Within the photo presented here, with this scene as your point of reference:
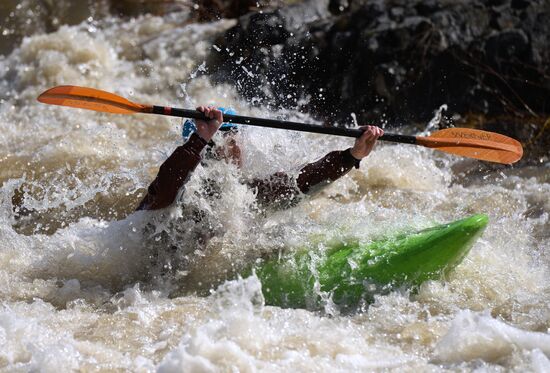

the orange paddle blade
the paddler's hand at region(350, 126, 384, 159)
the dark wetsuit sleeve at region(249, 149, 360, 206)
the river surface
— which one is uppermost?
the paddler's hand at region(350, 126, 384, 159)

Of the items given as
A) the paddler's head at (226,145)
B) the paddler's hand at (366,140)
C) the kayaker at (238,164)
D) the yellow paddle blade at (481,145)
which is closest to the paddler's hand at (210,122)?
the kayaker at (238,164)

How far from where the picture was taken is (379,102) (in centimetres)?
645

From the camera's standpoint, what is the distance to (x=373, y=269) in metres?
3.53

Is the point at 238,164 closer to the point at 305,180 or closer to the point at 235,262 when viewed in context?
the point at 305,180

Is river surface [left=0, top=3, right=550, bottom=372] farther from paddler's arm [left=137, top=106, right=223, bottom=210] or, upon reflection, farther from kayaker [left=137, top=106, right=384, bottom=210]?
paddler's arm [left=137, top=106, right=223, bottom=210]

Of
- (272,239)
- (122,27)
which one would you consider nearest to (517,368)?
(272,239)

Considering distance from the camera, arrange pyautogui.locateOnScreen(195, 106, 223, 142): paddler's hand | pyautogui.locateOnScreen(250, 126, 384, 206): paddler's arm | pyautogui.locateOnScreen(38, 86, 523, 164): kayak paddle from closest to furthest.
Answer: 1. pyautogui.locateOnScreen(195, 106, 223, 142): paddler's hand
2. pyautogui.locateOnScreen(250, 126, 384, 206): paddler's arm
3. pyautogui.locateOnScreen(38, 86, 523, 164): kayak paddle

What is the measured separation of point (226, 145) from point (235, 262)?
0.60m

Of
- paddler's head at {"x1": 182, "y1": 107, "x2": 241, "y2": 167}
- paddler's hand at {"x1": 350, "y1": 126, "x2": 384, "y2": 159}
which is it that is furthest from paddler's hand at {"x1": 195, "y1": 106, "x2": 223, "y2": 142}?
paddler's hand at {"x1": 350, "y1": 126, "x2": 384, "y2": 159}

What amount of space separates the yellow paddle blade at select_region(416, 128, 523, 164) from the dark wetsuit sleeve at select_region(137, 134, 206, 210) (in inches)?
53.5

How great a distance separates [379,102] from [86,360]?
13.5 ft

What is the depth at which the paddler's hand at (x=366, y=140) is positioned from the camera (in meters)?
3.61

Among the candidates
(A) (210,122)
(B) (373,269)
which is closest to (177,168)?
(A) (210,122)

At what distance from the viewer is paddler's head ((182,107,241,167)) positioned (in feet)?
12.4
